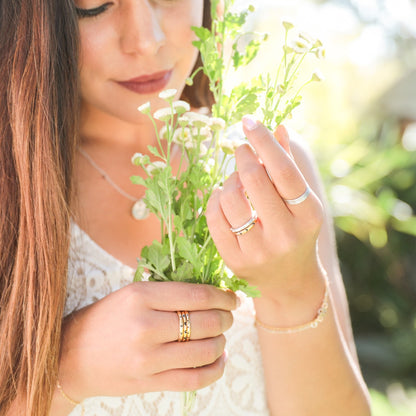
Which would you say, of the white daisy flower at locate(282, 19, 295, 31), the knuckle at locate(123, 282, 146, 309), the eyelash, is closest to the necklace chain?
the eyelash

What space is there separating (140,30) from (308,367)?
33.6 inches

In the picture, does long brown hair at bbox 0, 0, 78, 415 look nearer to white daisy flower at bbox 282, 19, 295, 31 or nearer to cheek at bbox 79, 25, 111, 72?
cheek at bbox 79, 25, 111, 72

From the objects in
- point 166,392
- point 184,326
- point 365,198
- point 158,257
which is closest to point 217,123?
point 158,257

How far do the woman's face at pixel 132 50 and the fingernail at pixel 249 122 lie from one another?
1.50 feet

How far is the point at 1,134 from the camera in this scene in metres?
1.32

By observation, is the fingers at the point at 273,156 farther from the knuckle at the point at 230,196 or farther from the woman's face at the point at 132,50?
the woman's face at the point at 132,50

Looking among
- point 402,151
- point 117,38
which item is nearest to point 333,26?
point 402,151

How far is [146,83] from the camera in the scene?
1405 millimetres

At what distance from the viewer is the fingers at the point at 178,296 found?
3.42 feet

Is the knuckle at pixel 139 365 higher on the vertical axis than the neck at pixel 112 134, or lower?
higher

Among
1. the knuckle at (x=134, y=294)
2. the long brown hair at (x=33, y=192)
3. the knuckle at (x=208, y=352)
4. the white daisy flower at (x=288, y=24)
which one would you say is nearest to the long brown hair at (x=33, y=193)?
the long brown hair at (x=33, y=192)

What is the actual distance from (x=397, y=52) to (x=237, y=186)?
7993mm

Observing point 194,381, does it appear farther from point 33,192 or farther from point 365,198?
point 365,198

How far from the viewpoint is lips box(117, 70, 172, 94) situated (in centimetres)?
140
